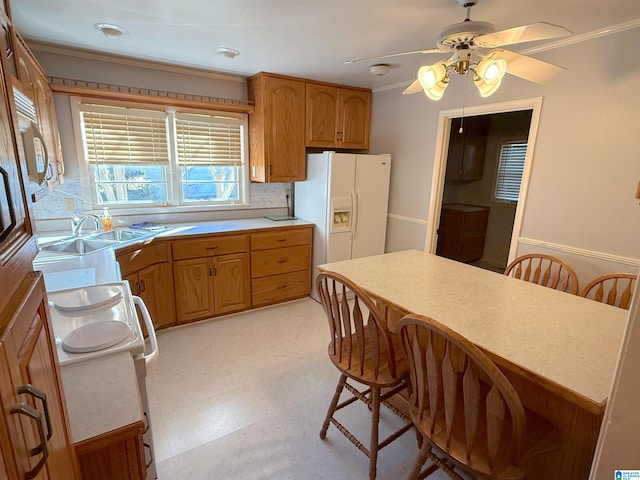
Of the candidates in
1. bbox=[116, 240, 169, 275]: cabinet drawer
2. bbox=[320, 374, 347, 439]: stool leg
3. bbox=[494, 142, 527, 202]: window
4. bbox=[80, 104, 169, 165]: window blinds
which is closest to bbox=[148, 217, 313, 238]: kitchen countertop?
bbox=[116, 240, 169, 275]: cabinet drawer

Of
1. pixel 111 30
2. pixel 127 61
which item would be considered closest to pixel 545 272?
pixel 111 30

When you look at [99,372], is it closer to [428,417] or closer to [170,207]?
[428,417]

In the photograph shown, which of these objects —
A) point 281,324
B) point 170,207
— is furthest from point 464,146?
point 170,207

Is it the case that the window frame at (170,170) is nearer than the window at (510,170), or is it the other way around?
the window frame at (170,170)

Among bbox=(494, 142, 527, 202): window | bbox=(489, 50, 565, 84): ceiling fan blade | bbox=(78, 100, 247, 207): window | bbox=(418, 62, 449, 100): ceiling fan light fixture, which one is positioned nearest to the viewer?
bbox=(489, 50, 565, 84): ceiling fan blade

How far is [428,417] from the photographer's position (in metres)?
1.30

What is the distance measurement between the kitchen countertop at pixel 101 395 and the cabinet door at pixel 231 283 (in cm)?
201

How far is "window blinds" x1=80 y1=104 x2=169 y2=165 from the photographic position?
287cm

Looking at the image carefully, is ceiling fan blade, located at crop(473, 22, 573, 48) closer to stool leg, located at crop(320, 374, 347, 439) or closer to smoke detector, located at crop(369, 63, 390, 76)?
smoke detector, located at crop(369, 63, 390, 76)

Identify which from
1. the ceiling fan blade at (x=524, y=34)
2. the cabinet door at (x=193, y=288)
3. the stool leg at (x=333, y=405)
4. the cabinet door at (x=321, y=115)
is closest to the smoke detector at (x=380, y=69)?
the cabinet door at (x=321, y=115)

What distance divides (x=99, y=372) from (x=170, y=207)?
2512 mm

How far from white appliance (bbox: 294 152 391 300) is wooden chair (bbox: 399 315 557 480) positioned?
85.3 inches

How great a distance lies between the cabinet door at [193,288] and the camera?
298cm

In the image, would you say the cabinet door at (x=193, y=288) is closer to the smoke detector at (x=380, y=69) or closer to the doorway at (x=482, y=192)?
the smoke detector at (x=380, y=69)
